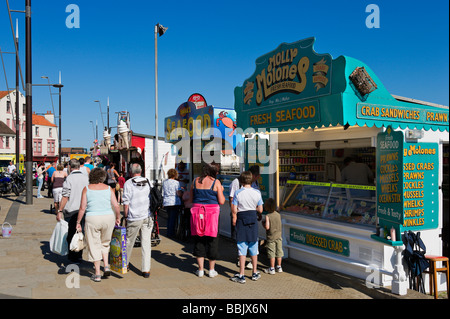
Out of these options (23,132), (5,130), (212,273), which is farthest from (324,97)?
(23,132)

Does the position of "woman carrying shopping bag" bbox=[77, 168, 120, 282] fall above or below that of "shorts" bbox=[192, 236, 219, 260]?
above

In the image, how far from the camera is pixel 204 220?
612cm

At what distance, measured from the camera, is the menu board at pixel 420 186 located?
5605 millimetres

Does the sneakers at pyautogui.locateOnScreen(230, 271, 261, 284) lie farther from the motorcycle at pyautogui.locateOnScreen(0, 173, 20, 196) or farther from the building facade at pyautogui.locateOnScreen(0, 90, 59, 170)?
the building facade at pyautogui.locateOnScreen(0, 90, 59, 170)

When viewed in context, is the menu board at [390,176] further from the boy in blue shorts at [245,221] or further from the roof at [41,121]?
the roof at [41,121]

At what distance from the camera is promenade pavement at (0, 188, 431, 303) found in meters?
5.33

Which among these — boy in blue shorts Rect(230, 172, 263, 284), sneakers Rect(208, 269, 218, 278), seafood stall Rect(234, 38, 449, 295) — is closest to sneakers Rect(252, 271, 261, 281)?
boy in blue shorts Rect(230, 172, 263, 284)

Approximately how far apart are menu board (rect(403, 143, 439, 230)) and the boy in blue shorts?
2104 mm

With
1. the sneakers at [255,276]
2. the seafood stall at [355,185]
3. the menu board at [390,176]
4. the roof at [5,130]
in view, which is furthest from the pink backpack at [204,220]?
the roof at [5,130]

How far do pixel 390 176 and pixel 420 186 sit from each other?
523 mm

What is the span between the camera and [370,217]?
6152 millimetres

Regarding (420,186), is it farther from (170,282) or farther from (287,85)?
(170,282)

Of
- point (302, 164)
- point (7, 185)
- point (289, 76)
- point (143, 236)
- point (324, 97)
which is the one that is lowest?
point (143, 236)
